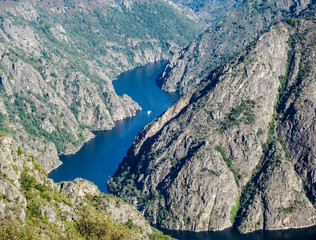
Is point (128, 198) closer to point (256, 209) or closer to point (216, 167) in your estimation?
point (216, 167)

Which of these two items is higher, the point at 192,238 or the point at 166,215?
the point at 166,215

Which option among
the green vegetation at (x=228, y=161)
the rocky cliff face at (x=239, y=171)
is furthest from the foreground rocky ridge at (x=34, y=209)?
the green vegetation at (x=228, y=161)

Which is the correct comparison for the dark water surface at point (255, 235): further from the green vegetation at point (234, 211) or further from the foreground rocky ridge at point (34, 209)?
the foreground rocky ridge at point (34, 209)

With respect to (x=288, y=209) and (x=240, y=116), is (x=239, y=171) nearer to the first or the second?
(x=240, y=116)

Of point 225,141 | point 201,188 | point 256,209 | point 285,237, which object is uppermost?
point 225,141

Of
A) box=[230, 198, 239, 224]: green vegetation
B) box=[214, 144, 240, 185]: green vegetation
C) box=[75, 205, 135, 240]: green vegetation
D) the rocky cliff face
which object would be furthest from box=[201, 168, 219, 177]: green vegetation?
box=[75, 205, 135, 240]: green vegetation

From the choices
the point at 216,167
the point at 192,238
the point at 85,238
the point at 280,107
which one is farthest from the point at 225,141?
the point at 85,238

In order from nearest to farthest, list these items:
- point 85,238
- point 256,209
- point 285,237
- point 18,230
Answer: point 18,230, point 85,238, point 285,237, point 256,209

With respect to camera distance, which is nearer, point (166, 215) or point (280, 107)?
point (166, 215)
